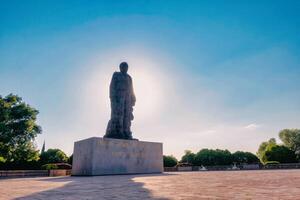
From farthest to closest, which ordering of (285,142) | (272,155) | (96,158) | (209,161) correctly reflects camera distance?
(285,142) → (209,161) → (272,155) → (96,158)

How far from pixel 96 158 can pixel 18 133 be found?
67.3 feet

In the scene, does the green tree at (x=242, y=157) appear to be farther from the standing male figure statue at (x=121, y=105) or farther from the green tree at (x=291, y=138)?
the standing male figure statue at (x=121, y=105)

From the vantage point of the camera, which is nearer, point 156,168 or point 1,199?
point 1,199

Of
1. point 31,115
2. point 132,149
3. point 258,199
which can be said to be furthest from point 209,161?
point 258,199

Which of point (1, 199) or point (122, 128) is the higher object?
point (122, 128)

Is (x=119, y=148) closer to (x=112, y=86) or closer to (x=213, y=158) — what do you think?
(x=112, y=86)

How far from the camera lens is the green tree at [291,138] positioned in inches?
2854

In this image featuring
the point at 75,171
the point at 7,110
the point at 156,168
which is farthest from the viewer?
the point at 7,110

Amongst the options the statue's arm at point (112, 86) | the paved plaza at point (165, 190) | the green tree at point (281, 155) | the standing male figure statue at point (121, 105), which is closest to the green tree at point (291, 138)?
the green tree at point (281, 155)

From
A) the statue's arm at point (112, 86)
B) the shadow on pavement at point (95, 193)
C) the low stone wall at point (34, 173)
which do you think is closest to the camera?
the shadow on pavement at point (95, 193)

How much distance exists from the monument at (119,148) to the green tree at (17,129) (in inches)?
640

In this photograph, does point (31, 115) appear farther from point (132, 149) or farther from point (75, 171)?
point (132, 149)

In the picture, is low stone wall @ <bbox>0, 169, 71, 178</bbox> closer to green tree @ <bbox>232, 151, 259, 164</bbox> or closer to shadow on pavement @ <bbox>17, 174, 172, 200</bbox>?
shadow on pavement @ <bbox>17, 174, 172, 200</bbox>

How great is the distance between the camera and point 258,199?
10.8 ft
